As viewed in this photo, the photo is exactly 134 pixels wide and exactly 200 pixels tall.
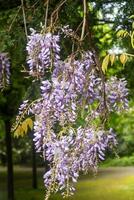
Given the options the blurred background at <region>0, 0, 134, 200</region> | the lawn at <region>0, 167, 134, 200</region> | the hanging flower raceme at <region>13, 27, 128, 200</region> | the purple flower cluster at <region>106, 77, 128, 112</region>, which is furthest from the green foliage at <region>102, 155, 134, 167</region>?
the hanging flower raceme at <region>13, 27, 128, 200</region>

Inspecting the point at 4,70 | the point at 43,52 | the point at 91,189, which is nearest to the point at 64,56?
the point at 4,70

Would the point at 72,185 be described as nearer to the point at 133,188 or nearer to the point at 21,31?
the point at 21,31

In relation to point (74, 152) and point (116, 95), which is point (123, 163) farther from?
point (74, 152)

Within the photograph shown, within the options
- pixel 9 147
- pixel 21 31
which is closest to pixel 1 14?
pixel 21 31

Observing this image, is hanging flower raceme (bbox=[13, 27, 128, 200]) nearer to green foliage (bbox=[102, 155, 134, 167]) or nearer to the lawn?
the lawn

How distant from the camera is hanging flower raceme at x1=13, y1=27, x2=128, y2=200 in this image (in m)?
2.28

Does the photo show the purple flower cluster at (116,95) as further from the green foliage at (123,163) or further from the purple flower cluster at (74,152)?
the green foliage at (123,163)

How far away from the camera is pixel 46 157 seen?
7.98ft

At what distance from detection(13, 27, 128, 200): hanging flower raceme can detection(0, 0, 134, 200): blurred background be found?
0.36ft

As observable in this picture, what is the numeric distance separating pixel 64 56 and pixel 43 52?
2.64 metres

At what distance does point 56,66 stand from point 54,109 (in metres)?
0.23

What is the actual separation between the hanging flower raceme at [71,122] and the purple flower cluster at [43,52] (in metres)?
0.05

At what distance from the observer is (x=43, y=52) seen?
2572 mm

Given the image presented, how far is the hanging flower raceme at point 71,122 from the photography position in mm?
2281
